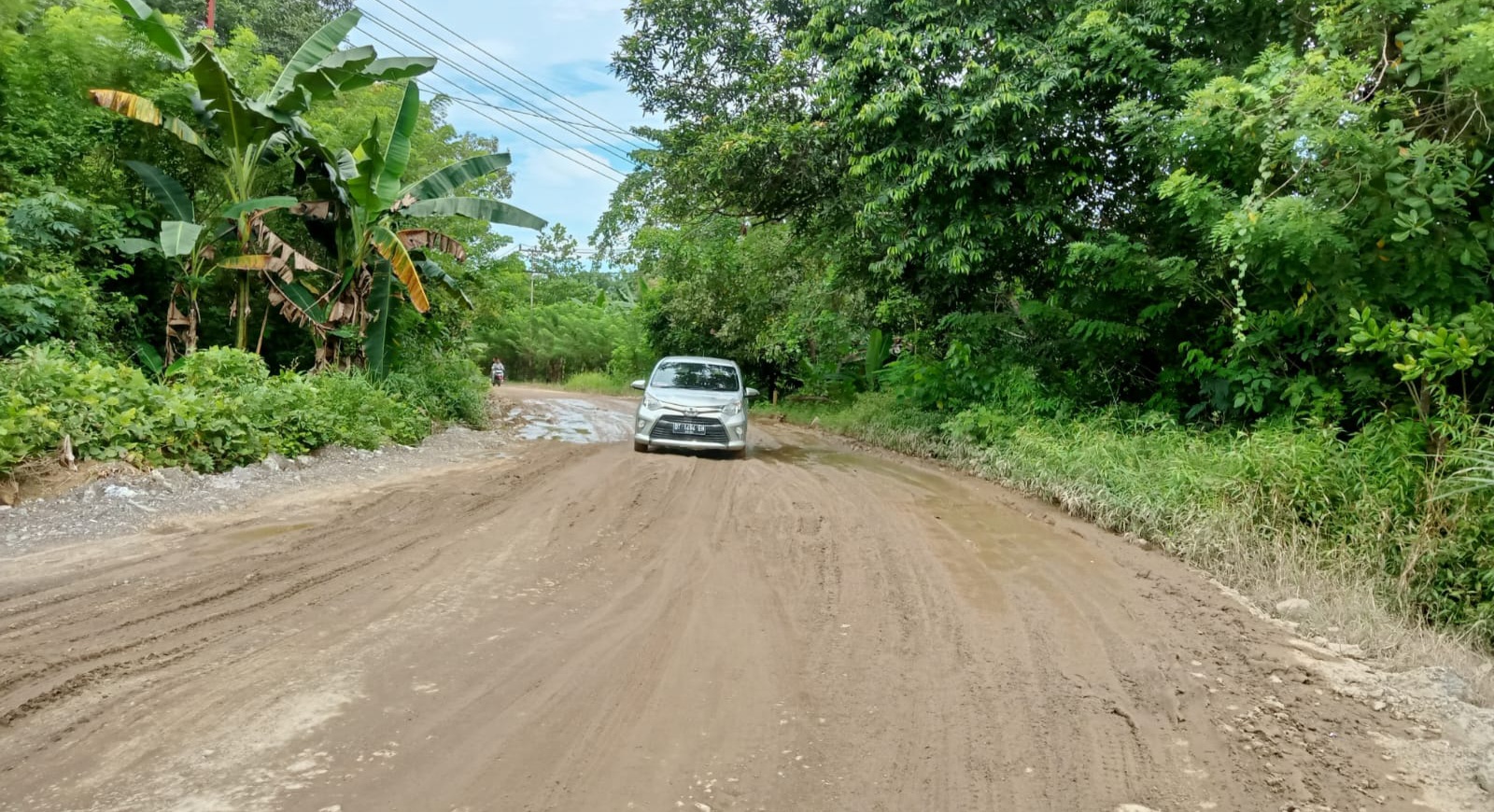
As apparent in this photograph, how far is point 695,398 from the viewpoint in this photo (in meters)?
12.1

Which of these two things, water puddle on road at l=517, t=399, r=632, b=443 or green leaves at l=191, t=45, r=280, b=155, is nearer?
green leaves at l=191, t=45, r=280, b=155

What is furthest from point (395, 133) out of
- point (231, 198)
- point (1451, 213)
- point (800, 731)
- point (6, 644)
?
point (1451, 213)

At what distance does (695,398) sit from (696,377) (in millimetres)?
864

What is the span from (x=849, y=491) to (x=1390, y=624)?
203 inches

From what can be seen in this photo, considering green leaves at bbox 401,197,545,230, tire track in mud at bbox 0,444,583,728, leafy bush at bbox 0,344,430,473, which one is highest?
green leaves at bbox 401,197,545,230

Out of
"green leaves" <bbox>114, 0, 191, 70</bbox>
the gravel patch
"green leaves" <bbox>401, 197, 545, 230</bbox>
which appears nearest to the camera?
the gravel patch

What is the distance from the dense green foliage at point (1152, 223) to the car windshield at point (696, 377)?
3246mm

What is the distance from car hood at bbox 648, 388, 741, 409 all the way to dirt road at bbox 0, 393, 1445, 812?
200 inches

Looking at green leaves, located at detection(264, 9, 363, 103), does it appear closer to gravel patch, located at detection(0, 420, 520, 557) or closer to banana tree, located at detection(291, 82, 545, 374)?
banana tree, located at detection(291, 82, 545, 374)

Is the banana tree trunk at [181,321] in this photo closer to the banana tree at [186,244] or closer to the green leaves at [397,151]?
the banana tree at [186,244]

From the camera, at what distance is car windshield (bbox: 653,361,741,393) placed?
1264cm

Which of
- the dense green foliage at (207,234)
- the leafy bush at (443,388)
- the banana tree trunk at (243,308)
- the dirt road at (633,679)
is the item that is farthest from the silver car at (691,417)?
the banana tree trunk at (243,308)

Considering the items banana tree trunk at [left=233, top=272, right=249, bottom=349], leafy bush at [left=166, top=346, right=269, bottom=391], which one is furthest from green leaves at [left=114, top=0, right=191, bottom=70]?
leafy bush at [left=166, top=346, right=269, bottom=391]

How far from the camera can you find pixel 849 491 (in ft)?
31.2
